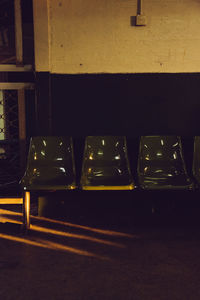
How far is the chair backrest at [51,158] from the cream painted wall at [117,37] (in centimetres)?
88

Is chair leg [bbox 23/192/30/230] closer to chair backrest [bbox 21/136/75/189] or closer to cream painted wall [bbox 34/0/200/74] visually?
chair backrest [bbox 21/136/75/189]

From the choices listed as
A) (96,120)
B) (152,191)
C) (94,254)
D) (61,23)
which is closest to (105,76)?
(96,120)

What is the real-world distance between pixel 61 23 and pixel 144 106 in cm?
142

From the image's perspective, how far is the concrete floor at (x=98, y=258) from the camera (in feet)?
7.88

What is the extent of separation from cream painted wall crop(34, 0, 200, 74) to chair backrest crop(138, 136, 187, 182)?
873mm

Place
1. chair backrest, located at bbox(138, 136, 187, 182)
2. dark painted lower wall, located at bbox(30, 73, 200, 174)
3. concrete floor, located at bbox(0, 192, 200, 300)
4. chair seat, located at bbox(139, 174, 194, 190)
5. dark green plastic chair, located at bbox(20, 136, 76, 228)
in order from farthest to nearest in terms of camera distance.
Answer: dark painted lower wall, located at bbox(30, 73, 200, 174)
chair backrest, located at bbox(138, 136, 187, 182)
dark green plastic chair, located at bbox(20, 136, 76, 228)
chair seat, located at bbox(139, 174, 194, 190)
concrete floor, located at bbox(0, 192, 200, 300)

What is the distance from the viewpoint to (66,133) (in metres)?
4.14

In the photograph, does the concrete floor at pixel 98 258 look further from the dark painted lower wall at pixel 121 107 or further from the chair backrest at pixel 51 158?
the dark painted lower wall at pixel 121 107

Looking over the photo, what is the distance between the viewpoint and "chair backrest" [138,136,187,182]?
12.6ft

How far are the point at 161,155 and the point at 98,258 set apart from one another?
152 centimetres

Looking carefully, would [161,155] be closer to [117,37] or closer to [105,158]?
[105,158]

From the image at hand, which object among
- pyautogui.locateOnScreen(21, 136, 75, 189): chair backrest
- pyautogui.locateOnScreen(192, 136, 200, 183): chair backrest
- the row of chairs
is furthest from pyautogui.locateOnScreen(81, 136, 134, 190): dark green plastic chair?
pyautogui.locateOnScreen(192, 136, 200, 183): chair backrest

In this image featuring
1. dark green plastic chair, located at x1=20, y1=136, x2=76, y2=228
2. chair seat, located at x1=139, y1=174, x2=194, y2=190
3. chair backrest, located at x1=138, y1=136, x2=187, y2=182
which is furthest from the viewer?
chair backrest, located at x1=138, y1=136, x2=187, y2=182

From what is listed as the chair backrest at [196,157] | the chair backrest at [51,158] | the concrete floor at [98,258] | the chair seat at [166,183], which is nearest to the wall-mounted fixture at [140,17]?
the chair backrest at [196,157]
